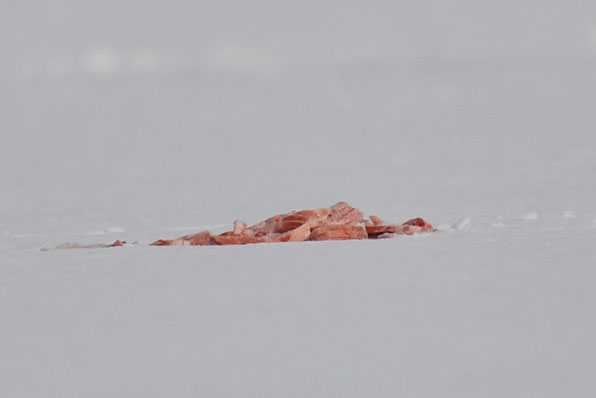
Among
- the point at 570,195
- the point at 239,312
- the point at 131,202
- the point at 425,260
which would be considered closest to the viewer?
the point at 239,312

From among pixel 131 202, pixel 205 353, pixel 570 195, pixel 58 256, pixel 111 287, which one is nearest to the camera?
pixel 205 353

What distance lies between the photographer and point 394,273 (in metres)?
3.24

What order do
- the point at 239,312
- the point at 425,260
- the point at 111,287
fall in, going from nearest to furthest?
the point at 239,312, the point at 111,287, the point at 425,260

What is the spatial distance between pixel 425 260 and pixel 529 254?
268mm

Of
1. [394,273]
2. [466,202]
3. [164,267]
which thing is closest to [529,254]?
[394,273]

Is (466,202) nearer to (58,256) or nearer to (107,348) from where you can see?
(58,256)

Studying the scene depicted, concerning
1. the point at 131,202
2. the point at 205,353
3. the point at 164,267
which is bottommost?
the point at 205,353

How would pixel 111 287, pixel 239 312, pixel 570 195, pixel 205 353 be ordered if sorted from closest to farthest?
pixel 205 353 < pixel 239 312 < pixel 111 287 < pixel 570 195

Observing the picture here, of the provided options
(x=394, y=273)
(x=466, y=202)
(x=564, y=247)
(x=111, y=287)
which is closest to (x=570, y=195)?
(x=466, y=202)

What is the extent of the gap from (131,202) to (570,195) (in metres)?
1.93

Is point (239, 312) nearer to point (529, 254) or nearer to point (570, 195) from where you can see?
point (529, 254)

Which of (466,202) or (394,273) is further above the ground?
(466,202)

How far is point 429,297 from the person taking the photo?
2.92 m

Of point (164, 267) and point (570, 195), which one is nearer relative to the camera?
point (164, 267)
